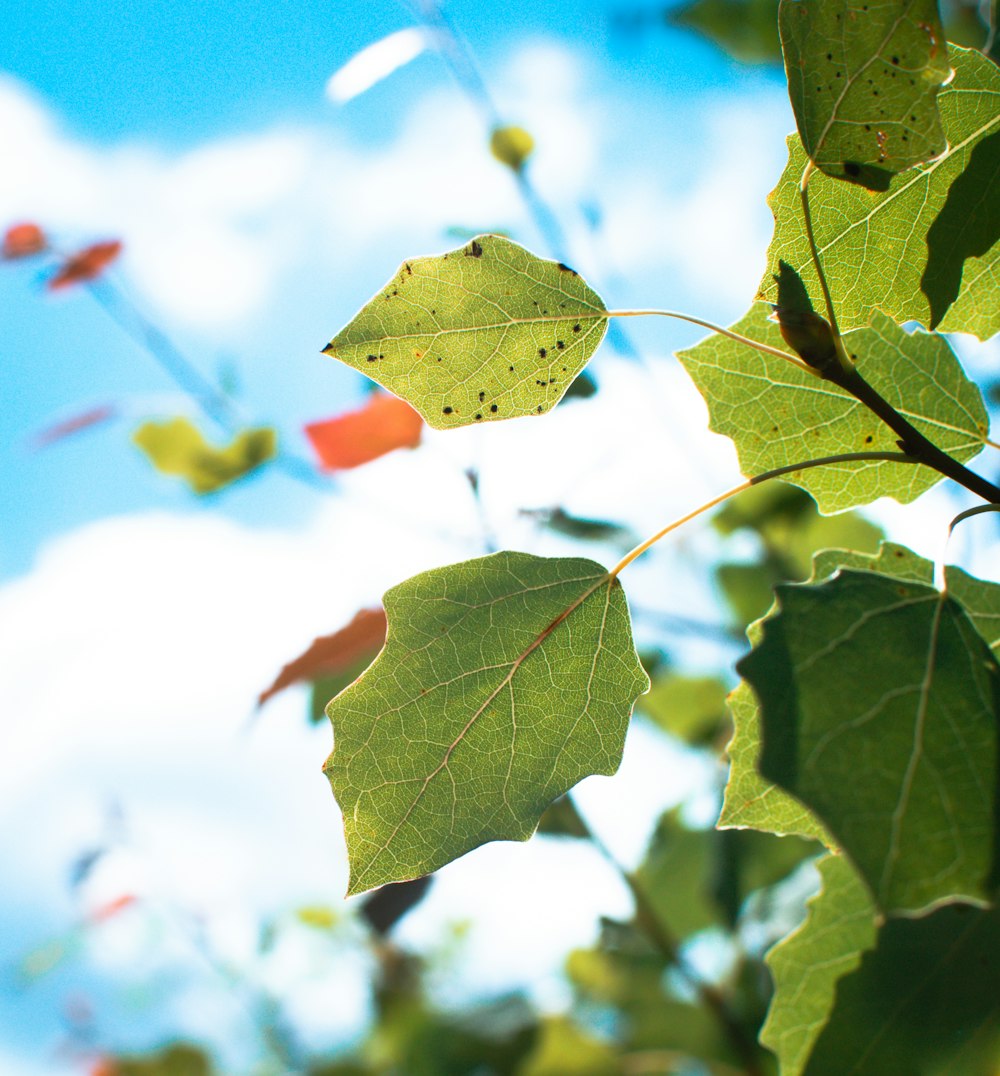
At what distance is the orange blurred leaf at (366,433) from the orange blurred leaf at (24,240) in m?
1.26

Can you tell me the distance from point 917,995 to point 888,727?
1.30ft

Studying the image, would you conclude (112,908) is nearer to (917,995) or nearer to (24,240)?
(24,240)

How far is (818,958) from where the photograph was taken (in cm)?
85

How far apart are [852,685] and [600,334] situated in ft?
1.06

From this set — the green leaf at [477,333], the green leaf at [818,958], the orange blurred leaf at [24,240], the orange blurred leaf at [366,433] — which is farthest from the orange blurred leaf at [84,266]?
the green leaf at [818,958]

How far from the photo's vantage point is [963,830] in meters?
0.56

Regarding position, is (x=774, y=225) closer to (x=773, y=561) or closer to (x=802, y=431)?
(x=802, y=431)

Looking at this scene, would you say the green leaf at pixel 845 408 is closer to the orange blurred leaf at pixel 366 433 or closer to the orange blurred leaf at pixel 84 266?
the orange blurred leaf at pixel 366 433

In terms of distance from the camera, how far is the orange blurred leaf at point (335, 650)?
Answer: 1180 mm

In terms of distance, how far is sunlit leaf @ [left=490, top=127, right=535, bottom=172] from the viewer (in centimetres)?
171

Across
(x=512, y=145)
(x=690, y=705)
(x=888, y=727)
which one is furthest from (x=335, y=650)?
(x=690, y=705)

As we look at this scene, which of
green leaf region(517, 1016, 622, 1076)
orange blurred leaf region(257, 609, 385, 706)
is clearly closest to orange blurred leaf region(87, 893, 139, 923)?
green leaf region(517, 1016, 622, 1076)

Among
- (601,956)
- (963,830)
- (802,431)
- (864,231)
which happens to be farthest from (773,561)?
(963,830)

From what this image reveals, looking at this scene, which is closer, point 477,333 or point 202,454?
point 477,333
